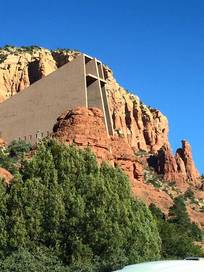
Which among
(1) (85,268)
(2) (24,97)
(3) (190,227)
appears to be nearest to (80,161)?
(1) (85,268)

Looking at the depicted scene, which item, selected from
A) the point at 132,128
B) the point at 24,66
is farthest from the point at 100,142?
the point at 132,128

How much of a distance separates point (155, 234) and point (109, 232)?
3296 mm

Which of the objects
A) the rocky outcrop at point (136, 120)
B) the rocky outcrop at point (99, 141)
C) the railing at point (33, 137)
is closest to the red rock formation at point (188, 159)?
the rocky outcrop at point (136, 120)

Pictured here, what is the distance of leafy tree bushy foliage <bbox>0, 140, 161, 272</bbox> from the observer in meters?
18.9

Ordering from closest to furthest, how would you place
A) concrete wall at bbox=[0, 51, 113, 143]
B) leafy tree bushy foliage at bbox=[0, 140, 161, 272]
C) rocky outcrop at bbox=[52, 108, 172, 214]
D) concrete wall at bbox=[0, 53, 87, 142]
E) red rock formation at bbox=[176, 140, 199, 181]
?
leafy tree bushy foliage at bbox=[0, 140, 161, 272] < rocky outcrop at bbox=[52, 108, 172, 214] < concrete wall at bbox=[0, 51, 113, 143] < concrete wall at bbox=[0, 53, 87, 142] < red rock formation at bbox=[176, 140, 199, 181]

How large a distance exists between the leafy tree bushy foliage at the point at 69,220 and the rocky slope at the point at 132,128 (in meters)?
31.8

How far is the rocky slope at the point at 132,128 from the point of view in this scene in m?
57.2

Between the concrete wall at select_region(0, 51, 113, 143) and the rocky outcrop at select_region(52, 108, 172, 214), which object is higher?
the concrete wall at select_region(0, 51, 113, 143)

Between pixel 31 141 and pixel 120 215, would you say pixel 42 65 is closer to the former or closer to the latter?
pixel 31 141

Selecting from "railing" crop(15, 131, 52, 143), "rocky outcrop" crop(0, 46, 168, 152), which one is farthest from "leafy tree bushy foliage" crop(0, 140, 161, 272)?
"rocky outcrop" crop(0, 46, 168, 152)

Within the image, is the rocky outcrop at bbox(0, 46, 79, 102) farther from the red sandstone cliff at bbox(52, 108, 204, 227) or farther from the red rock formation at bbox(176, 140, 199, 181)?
the red sandstone cliff at bbox(52, 108, 204, 227)

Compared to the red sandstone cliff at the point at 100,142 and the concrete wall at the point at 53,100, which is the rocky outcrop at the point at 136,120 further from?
the red sandstone cliff at the point at 100,142

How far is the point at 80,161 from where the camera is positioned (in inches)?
885

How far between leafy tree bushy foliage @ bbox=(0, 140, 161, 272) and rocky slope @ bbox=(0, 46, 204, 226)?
104 ft
